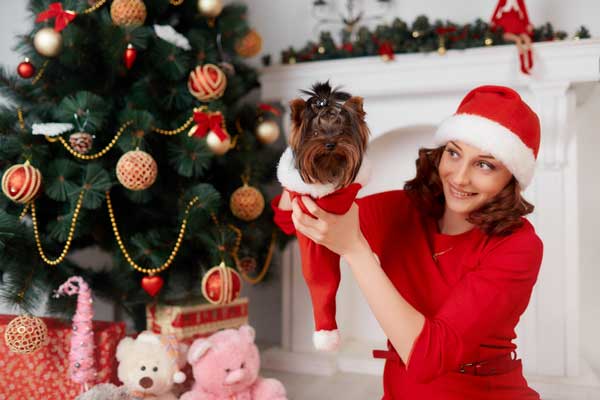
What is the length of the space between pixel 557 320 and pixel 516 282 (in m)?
1.45

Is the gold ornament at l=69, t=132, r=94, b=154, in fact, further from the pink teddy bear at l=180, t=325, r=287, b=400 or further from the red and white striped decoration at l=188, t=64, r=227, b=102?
the pink teddy bear at l=180, t=325, r=287, b=400

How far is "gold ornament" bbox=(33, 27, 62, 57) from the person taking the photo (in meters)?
2.01

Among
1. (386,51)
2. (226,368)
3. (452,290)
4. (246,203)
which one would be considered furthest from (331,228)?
(386,51)

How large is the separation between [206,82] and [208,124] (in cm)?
16

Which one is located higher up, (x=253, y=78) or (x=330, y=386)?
(x=253, y=78)

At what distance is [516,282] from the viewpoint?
4.08ft

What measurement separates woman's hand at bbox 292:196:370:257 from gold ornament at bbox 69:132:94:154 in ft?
3.53

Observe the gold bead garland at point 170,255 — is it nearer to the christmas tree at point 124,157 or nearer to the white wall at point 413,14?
the christmas tree at point 124,157

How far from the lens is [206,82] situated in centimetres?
224

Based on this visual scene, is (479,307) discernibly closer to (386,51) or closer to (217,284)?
(217,284)

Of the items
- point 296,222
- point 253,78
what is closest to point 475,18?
point 253,78

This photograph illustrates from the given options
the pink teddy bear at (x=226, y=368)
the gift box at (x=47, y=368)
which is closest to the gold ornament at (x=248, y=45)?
the pink teddy bear at (x=226, y=368)

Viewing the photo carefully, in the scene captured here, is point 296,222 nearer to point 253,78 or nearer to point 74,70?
point 74,70

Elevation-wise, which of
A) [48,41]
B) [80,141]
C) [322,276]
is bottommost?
[322,276]
